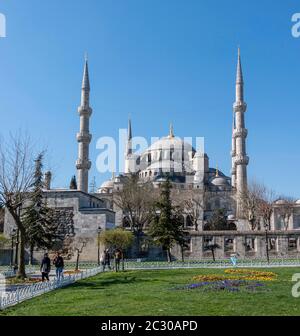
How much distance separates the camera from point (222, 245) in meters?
35.7

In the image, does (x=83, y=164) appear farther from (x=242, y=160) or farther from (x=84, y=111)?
(x=242, y=160)

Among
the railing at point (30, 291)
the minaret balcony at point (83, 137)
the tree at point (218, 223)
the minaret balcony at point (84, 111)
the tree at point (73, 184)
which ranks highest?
the minaret balcony at point (84, 111)

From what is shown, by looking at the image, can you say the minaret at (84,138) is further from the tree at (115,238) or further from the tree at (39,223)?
the tree at (115,238)

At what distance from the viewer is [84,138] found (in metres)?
48.0

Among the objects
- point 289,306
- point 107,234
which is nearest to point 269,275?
point 289,306

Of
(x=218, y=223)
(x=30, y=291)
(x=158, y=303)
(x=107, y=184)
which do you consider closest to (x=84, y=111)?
(x=218, y=223)

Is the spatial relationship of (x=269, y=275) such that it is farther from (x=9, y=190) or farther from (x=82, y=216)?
(x=82, y=216)

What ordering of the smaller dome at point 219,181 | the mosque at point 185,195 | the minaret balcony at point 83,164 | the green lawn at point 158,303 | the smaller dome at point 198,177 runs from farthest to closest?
1. the smaller dome at point 198,177
2. the smaller dome at point 219,181
3. the minaret balcony at point 83,164
4. the mosque at point 185,195
5. the green lawn at point 158,303

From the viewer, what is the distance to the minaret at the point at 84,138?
155ft

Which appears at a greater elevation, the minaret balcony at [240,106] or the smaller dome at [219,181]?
the minaret balcony at [240,106]

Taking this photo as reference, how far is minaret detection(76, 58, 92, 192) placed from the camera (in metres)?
47.2

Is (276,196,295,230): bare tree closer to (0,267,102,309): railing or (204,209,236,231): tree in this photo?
(204,209,236,231): tree

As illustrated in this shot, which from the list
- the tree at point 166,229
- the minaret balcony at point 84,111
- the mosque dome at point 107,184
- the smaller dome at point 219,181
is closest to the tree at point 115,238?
the tree at point 166,229

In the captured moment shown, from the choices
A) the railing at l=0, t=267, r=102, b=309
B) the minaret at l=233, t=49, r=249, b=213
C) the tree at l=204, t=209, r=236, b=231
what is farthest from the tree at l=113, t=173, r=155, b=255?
the railing at l=0, t=267, r=102, b=309
